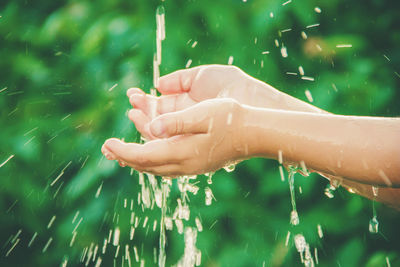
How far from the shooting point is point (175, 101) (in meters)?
1.80

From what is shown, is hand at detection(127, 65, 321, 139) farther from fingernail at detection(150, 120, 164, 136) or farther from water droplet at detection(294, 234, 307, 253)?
water droplet at detection(294, 234, 307, 253)

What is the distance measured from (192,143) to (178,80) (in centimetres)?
54

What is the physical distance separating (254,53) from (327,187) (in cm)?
63

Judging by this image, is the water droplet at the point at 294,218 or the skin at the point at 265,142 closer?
the skin at the point at 265,142

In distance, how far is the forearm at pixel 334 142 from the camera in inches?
48.2

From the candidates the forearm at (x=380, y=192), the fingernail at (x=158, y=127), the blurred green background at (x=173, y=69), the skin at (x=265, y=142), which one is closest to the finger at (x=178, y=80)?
the blurred green background at (x=173, y=69)

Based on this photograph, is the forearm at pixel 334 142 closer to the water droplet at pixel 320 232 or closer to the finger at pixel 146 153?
the finger at pixel 146 153

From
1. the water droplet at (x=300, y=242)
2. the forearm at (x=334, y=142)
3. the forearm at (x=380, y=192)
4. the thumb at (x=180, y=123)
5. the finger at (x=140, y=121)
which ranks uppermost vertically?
the thumb at (x=180, y=123)

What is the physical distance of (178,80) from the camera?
1.77 meters

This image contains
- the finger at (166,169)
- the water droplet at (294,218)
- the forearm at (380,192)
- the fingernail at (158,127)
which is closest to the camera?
the fingernail at (158,127)

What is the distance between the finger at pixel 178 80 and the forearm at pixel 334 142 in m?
0.51

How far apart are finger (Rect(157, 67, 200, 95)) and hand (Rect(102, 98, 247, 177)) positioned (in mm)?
491

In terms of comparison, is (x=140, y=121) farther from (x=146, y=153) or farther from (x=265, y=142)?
(x=265, y=142)

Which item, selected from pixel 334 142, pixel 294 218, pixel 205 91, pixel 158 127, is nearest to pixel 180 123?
pixel 158 127
